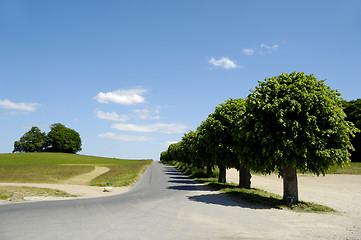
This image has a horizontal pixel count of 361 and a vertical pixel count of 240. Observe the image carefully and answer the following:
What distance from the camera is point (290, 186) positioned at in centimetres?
1720

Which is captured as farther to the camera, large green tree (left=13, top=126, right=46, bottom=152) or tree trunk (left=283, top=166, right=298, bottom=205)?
large green tree (left=13, top=126, right=46, bottom=152)

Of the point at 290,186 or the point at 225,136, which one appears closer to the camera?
the point at 290,186

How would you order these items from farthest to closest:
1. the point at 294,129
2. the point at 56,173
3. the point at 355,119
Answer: the point at 355,119 < the point at 56,173 < the point at 294,129

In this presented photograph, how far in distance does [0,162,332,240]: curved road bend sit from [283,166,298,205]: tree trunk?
293cm

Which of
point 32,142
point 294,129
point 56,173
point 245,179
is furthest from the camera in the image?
point 32,142

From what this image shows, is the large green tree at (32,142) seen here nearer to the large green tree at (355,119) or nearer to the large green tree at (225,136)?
the large green tree at (225,136)

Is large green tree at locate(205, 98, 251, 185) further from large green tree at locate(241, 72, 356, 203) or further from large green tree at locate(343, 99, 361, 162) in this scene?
large green tree at locate(343, 99, 361, 162)

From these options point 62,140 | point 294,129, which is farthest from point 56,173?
point 62,140

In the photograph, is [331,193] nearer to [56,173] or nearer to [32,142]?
[56,173]

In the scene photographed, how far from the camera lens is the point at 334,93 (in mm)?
17766

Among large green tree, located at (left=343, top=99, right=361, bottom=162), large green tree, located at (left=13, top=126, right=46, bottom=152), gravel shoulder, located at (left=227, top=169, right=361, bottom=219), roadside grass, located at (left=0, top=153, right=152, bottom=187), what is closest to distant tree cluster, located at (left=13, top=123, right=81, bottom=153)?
large green tree, located at (left=13, top=126, right=46, bottom=152)

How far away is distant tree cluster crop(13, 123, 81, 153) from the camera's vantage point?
5389 inches

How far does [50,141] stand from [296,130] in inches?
5966

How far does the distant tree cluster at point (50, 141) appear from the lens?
13688 centimetres
